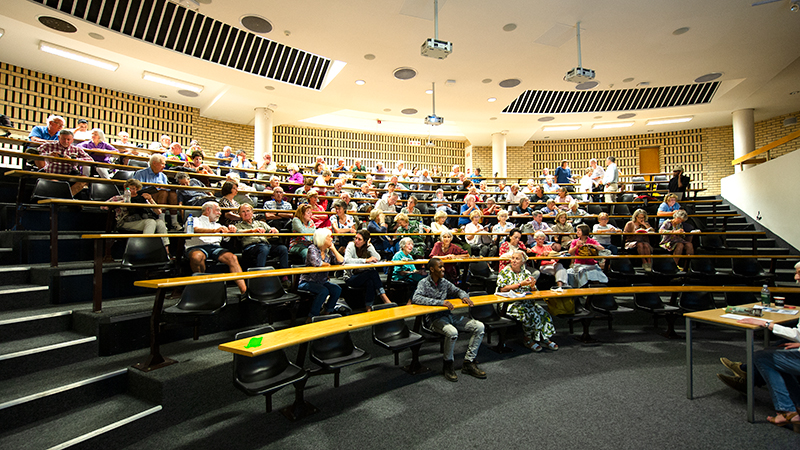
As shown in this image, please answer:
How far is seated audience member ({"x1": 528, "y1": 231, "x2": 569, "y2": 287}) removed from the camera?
507 centimetres

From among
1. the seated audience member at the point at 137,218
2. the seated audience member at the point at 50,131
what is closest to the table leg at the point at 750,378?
the seated audience member at the point at 137,218

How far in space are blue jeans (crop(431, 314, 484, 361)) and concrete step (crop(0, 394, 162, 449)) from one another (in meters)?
2.33

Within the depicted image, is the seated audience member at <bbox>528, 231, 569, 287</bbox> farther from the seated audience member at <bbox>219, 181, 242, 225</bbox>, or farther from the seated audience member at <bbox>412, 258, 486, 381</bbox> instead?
the seated audience member at <bbox>219, 181, 242, 225</bbox>

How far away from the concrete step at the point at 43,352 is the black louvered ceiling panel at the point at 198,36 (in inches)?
213

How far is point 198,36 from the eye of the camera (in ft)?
21.9

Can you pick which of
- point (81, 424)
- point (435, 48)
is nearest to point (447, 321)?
point (81, 424)

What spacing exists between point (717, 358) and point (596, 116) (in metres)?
9.11

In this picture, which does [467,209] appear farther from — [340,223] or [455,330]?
[455,330]

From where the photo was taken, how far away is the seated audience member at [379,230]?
18.4ft

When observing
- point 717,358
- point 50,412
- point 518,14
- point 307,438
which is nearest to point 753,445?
point 717,358

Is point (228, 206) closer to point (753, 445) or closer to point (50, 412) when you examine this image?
point (50, 412)

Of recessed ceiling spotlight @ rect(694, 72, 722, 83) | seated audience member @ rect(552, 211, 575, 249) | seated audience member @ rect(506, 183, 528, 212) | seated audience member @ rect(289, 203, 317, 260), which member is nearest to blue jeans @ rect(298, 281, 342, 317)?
seated audience member @ rect(289, 203, 317, 260)

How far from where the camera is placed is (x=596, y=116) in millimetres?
11180

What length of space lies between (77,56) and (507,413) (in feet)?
34.4
